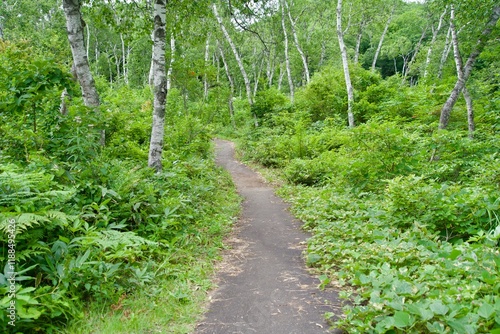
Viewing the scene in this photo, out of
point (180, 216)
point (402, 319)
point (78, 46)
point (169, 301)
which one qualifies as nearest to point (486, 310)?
point (402, 319)

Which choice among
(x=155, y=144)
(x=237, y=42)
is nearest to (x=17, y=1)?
(x=237, y=42)

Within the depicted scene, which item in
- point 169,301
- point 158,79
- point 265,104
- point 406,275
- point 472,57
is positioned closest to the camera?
point 406,275

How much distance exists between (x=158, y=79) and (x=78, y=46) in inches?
69.6

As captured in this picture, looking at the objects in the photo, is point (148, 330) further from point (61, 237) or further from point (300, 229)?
point (300, 229)

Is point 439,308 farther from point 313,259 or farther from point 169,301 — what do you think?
point 169,301

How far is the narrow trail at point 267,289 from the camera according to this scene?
3.29 meters

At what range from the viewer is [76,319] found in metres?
3.13

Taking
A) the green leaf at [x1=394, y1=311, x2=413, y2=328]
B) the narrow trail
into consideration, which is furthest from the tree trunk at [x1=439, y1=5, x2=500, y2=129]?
the green leaf at [x1=394, y1=311, x2=413, y2=328]

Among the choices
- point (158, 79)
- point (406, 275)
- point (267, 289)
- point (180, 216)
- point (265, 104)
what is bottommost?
point (267, 289)

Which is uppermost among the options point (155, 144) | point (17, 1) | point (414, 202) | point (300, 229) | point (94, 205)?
point (17, 1)

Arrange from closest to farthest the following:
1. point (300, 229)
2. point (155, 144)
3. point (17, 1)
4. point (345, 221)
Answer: point (345, 221), point (300, 229), point (155, 144), point (17, 1)

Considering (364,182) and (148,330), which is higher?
(364,182)

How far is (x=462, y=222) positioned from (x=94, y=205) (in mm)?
5339

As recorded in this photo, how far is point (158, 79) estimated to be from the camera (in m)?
7.04
